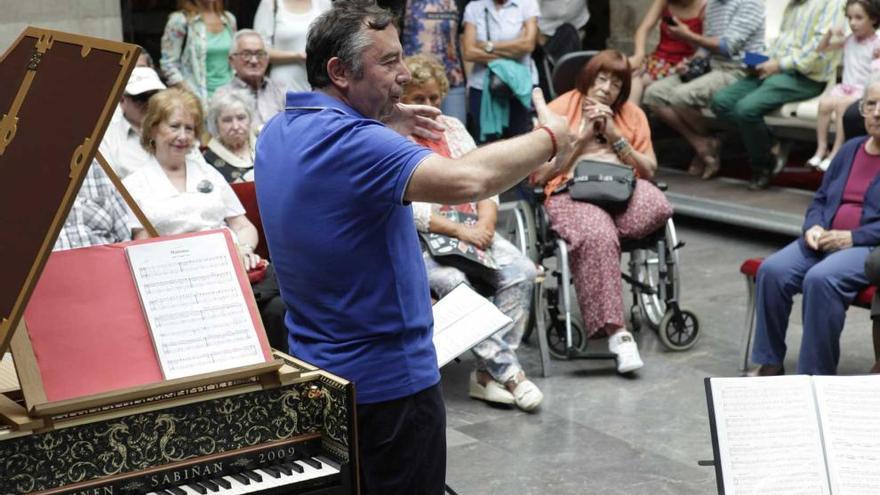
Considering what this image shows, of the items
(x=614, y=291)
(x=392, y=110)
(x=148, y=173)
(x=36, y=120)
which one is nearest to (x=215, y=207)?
(x=148, y=173)

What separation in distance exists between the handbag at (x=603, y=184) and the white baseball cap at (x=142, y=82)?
6.86 ft

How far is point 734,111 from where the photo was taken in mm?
9625

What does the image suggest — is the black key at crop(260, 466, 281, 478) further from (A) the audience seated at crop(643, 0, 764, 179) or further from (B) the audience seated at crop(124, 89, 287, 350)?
(A) the audience seated at crop(643, 0, 764, 179)

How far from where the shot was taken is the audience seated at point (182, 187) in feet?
18.9

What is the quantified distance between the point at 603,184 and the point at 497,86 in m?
2.55

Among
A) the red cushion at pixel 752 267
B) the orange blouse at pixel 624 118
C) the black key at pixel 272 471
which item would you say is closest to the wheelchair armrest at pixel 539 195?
the orange blouse at pixel 624 118

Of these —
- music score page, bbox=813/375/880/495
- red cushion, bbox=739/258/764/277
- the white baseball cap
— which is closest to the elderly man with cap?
the white baseball cap

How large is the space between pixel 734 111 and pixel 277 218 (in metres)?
6.96

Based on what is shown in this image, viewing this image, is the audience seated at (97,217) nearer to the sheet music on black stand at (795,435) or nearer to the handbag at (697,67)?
the sheet music on black stand at (795,435)

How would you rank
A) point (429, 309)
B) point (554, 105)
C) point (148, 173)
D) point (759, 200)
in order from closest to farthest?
1. point (429, 309)
2. point (148, 173)
3. point (554, 105)
4. point (759, 200)

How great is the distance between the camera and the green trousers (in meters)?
9.41

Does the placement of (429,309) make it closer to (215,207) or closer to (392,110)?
(392,110)

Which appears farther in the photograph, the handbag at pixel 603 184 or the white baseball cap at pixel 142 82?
the handbag at pixel 603 184

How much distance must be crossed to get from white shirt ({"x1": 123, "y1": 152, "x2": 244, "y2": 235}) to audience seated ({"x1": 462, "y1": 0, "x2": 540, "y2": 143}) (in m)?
3.43
